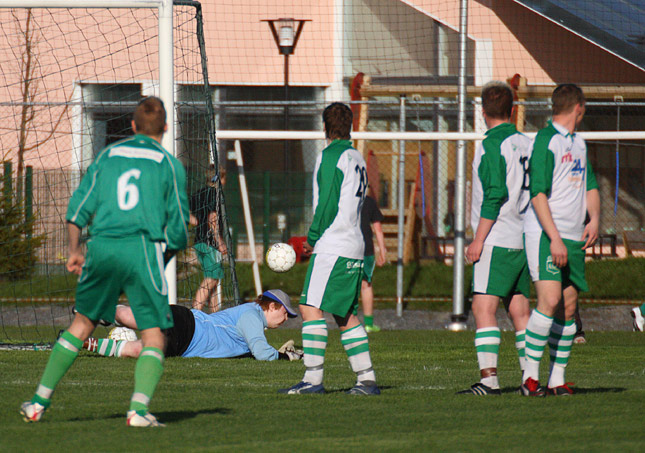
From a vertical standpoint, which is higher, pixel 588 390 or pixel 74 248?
pixel 74 248

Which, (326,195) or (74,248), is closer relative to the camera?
(74,248)

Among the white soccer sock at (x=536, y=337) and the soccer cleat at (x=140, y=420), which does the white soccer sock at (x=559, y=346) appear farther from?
the soccer cleat at (x=140, y=420)

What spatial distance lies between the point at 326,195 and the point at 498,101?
1264mm

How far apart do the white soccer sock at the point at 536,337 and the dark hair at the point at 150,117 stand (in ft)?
8.60

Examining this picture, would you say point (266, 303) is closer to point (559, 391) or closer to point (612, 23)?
point (559, 391)

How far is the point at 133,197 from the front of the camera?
15.4ft

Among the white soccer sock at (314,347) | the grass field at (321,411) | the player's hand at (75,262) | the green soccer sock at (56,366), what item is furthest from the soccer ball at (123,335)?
the player's hand at (75,262)

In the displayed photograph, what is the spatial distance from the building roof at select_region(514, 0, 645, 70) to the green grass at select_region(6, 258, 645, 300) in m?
3.64

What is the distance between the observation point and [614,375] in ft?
24.5

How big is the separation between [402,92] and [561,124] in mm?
11065

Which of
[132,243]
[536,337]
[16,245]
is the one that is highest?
[132,243]

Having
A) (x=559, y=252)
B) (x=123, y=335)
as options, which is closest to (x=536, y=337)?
(x=559, y=252)

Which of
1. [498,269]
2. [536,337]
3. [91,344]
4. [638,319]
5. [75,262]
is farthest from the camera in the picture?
[638,319]

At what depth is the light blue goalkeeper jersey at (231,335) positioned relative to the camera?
834 centimetres
